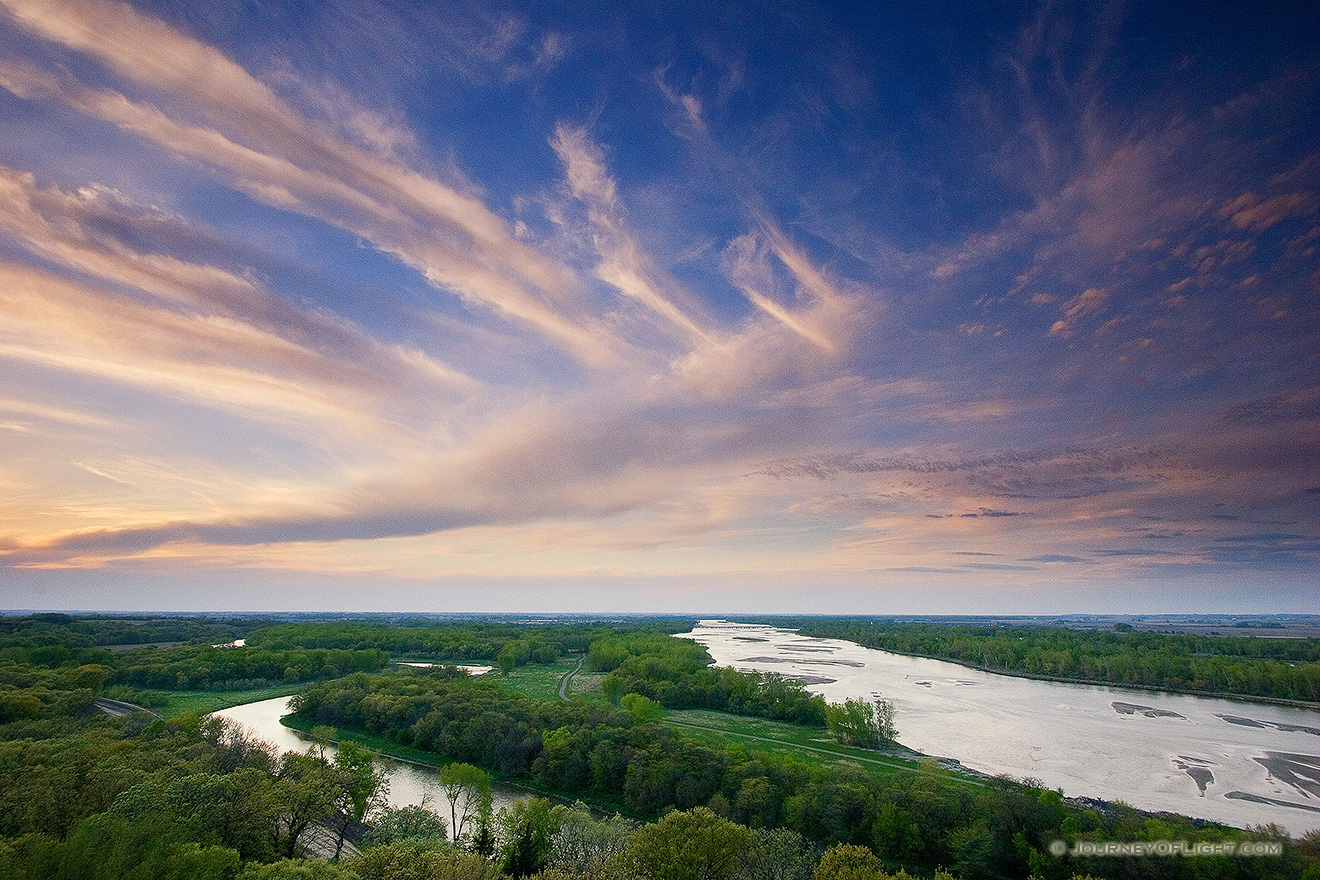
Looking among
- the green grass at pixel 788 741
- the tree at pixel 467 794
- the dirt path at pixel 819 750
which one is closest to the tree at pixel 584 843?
the tree at pixel 467 794

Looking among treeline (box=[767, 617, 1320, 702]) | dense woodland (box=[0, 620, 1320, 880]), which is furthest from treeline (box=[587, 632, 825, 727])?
treeline (box=[767, 617, 1320, 702])

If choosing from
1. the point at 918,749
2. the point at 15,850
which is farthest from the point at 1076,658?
the point at 15,850

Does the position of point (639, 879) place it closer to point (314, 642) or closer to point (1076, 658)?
point (1076, 658)

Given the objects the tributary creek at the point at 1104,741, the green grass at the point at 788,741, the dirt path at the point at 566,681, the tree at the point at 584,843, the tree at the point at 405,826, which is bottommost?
the dirt path at the point at 566,681

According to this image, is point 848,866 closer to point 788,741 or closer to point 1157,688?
point 788,741

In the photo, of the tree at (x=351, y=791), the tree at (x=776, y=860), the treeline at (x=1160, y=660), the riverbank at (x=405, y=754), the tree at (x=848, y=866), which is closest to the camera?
the tree at (x=848, y=866)

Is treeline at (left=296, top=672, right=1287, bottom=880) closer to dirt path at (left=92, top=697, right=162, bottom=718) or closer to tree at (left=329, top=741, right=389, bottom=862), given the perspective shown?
tree at (left=329, top=741, right=389, bottom=862)

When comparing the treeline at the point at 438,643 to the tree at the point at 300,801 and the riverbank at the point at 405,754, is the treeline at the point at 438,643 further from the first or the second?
the tree at the point at 300,801

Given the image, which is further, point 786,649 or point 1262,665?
point 786,649
